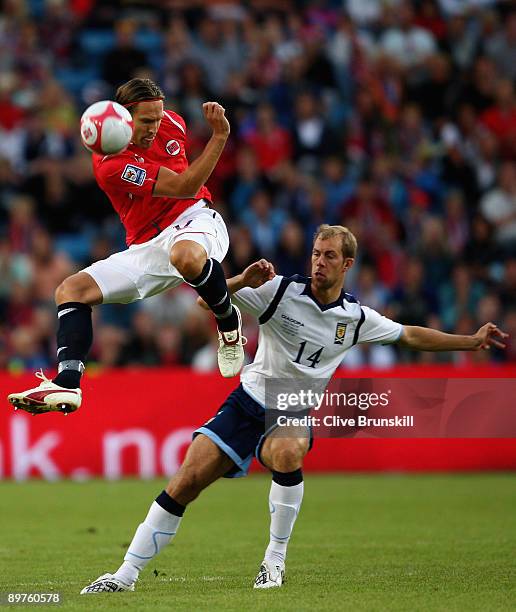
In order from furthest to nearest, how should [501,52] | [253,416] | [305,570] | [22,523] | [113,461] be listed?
[501,52], [113,461], [22,523], [305,570], [253,416]

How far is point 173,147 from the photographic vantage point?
28.1 feet

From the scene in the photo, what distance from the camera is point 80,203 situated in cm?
1828

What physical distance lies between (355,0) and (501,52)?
2782 millimetres

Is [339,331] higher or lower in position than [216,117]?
lower

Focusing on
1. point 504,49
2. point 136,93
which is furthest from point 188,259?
point 504,49

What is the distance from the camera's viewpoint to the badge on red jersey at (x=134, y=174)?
8031 millimetres

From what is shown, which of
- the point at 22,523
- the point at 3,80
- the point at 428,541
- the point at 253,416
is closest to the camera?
the point at 253,416

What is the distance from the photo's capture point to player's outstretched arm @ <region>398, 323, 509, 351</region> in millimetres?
8453

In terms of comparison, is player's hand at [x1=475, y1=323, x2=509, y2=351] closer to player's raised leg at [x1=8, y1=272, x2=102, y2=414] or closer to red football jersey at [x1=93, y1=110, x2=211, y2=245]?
red football jersey at [x1=93, y1=110, x2=211, y2=245]

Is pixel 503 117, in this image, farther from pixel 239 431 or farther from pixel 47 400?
pixel 47 400

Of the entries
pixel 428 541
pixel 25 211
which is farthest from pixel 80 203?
pixel 428 541

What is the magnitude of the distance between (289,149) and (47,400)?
1203 cm

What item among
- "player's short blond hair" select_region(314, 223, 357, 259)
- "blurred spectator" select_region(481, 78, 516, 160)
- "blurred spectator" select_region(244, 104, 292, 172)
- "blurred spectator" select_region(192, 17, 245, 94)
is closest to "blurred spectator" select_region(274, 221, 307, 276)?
"blurred spectator" select_region(244, 104, 292, 172)

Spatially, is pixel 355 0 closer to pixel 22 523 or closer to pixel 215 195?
pixel 215 195
